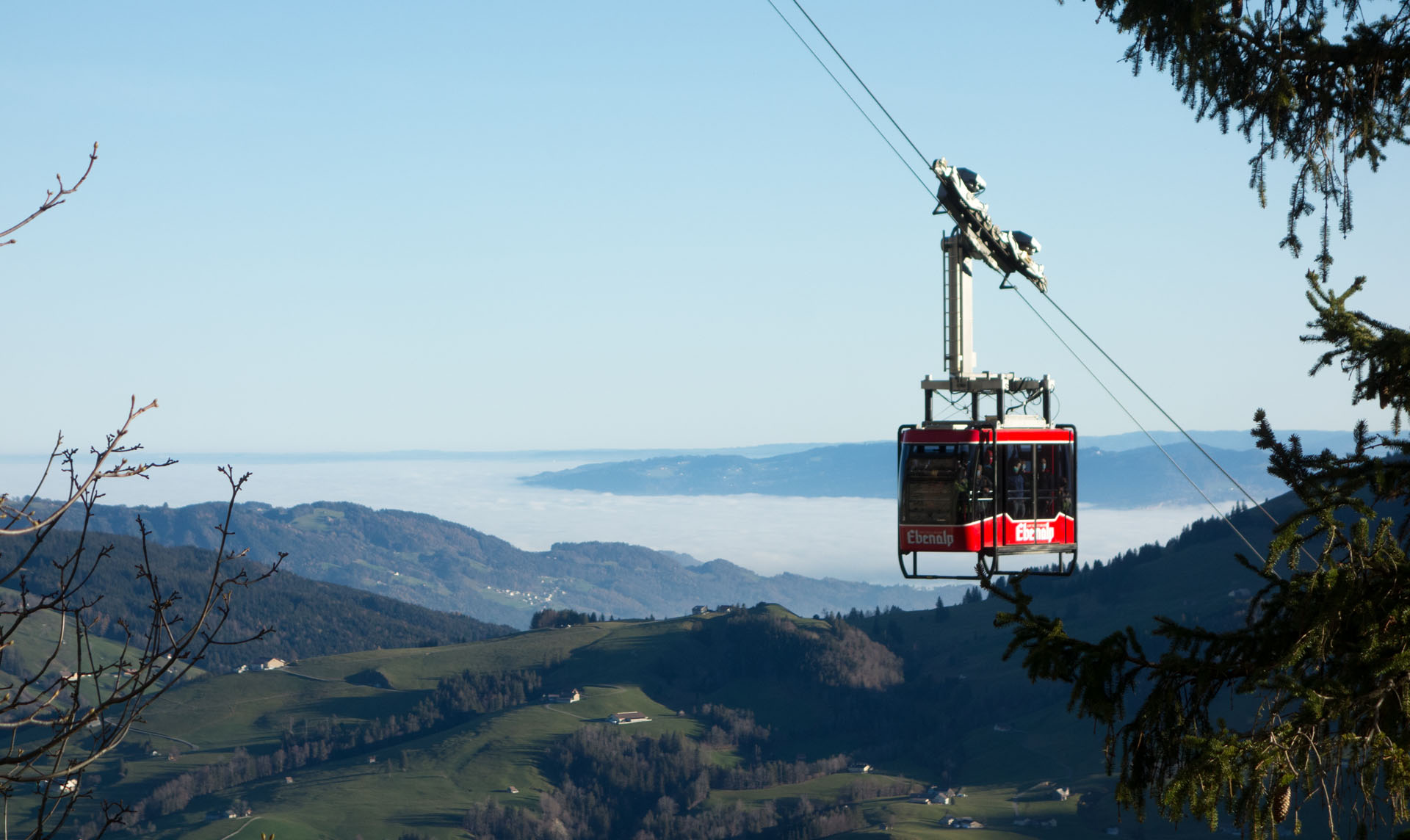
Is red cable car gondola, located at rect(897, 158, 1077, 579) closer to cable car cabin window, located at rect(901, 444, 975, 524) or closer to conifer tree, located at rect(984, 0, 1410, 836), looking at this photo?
cable car cabin window, located at rect(901, 444, 975, 524)

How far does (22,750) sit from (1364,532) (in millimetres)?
13489

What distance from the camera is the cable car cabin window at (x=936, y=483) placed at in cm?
3222

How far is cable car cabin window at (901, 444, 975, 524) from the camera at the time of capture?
32.2m

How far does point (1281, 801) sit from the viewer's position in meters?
13.5

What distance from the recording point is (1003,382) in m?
33.2

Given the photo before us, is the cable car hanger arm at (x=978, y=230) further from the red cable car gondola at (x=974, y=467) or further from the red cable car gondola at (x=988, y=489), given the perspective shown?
the red cable car gondola at (x=988, y=489)

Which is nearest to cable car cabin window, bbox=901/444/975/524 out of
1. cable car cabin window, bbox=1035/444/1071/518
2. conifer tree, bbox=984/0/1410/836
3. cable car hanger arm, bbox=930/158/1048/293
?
cable car cabin window, bbox=1035/444/1071/518

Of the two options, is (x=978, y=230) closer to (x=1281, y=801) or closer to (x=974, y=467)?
(x=974, y=467)

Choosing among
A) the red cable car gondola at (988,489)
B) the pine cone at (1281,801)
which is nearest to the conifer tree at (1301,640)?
the pine cone at (1281,801)

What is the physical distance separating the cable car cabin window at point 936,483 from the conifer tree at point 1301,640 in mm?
15417

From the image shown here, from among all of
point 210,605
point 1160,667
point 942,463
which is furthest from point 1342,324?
point 942,463

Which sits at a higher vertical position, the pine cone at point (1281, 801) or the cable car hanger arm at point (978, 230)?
the cable car hanger arm at point (978, 230)

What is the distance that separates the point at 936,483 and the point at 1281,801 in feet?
63.9

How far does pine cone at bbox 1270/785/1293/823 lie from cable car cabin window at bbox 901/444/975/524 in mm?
18442
